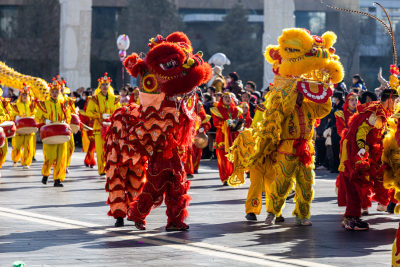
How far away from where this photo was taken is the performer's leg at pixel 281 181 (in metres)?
10.9

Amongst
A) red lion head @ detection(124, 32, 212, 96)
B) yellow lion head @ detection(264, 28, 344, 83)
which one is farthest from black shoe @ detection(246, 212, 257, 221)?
red lion head @ detection(124, 32, 212, 96)

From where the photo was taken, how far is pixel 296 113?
428 inches

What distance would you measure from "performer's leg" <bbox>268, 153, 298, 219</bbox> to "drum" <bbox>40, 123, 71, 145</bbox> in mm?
5525

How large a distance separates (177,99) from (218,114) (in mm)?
6540

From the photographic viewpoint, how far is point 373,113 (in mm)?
10484

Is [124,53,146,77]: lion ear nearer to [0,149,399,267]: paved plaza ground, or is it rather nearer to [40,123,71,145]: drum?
[0,149,399,267]: paved plaza ground

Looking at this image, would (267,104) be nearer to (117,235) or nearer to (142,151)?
(142,151)

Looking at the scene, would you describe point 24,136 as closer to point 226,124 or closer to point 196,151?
point 196,151

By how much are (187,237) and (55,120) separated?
6.42 m

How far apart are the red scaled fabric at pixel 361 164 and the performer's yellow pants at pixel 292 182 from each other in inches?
17.7

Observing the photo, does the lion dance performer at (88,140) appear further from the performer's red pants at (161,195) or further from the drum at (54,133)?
the performer's red pants at (161,195)

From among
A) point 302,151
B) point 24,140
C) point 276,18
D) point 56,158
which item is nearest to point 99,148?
point 56,158

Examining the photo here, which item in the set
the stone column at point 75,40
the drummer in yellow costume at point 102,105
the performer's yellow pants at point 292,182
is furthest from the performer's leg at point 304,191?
the stone column at point 75,40

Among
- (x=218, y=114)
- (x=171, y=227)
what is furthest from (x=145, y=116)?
(x=218, y=114)
